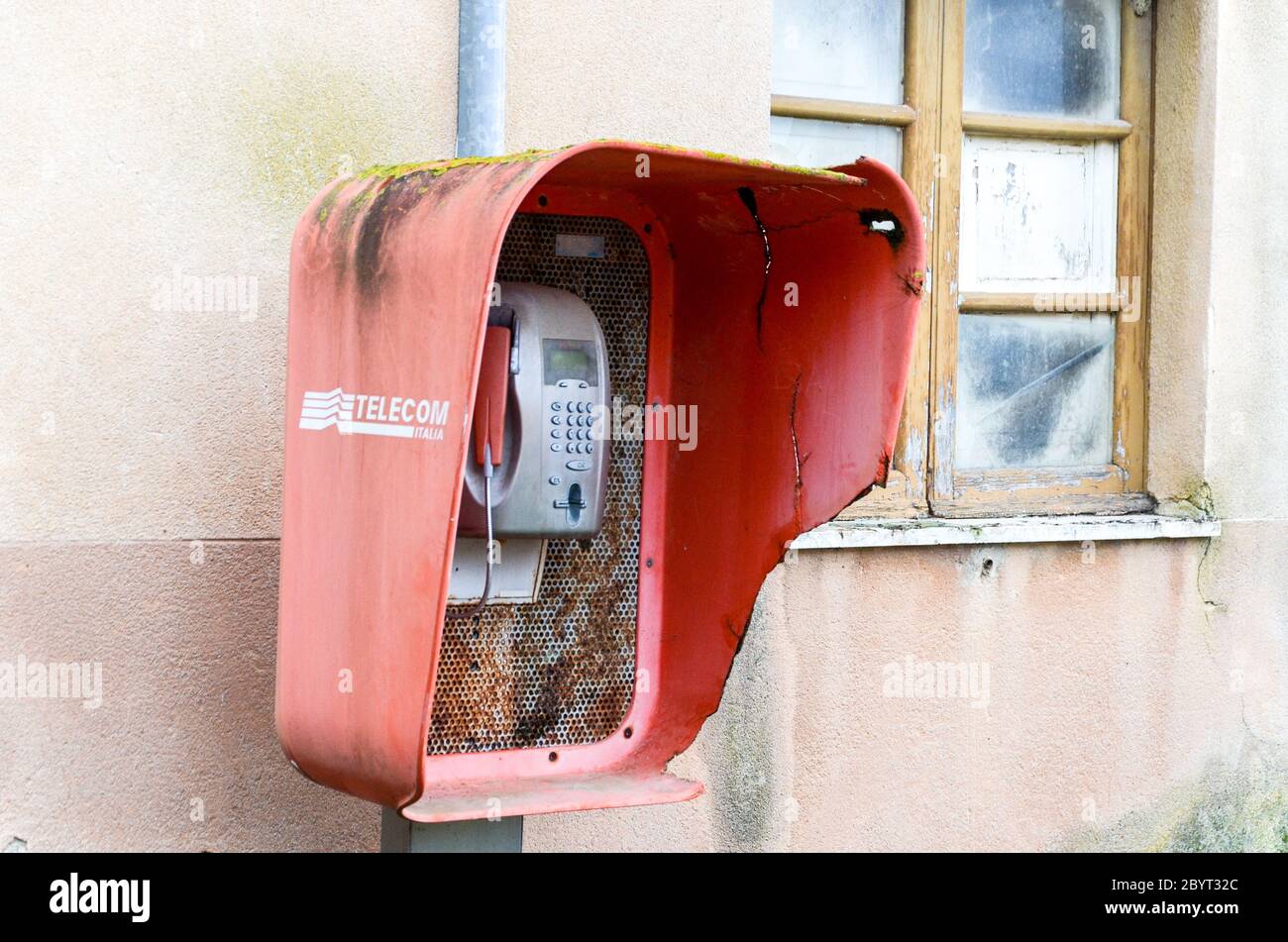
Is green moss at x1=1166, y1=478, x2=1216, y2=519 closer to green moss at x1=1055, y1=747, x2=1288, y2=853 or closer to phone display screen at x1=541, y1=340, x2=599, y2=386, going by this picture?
green moss at x1=1055, y1=747, x2=1288, y2=853

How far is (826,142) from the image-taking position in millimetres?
3797

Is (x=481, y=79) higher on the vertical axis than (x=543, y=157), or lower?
higher

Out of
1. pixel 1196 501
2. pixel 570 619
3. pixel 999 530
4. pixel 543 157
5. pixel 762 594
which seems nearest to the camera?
pixel 543 157

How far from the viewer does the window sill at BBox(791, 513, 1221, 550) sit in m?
3.57

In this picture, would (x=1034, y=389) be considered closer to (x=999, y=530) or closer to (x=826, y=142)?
(x=999, y=530)

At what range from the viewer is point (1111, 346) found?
4195mm

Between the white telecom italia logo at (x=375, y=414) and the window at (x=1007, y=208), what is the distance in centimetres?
168

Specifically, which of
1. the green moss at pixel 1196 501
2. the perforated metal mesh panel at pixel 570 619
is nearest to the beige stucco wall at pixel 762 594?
the green moss at pixel 1196 501

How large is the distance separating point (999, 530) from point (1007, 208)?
2.97 ft

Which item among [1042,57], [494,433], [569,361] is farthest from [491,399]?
[1042,57]

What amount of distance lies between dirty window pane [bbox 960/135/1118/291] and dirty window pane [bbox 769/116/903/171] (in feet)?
0.85

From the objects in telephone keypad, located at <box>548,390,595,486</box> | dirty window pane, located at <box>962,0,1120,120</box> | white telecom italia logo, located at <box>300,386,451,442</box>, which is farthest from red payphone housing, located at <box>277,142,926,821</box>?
dirty window pane, located at <box>962,0,1120,120</box>
